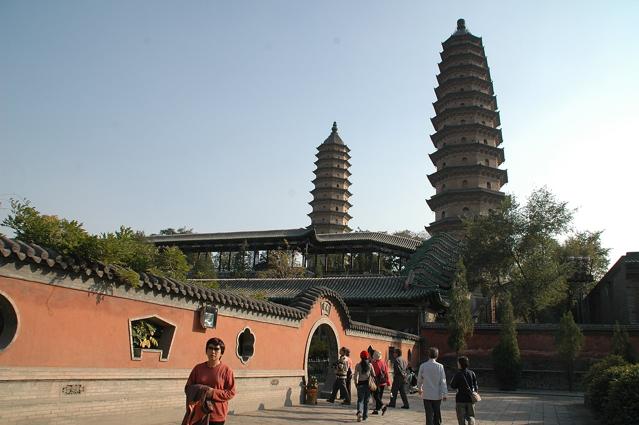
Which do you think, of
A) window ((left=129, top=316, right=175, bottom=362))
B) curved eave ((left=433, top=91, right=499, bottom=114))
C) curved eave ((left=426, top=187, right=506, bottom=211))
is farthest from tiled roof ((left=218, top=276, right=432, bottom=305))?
curved eave ((left=433, top=91, right=499, bottom=114))

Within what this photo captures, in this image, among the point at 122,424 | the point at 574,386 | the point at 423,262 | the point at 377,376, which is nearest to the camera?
the point at 122,424

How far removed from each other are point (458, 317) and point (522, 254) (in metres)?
8.16

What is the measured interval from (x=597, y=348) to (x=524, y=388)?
129 inches

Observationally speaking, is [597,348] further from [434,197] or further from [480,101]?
[480,101]

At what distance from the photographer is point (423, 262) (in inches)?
1017

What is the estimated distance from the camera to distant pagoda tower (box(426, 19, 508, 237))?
34.8 meters

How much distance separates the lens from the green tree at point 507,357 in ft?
62.1

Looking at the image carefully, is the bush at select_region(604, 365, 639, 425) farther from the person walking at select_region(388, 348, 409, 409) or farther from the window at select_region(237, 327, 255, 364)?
the window at select_region(237, 327, 255, 364)

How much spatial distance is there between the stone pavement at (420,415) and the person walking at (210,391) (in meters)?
4.68

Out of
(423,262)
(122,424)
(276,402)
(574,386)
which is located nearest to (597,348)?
(574,386)

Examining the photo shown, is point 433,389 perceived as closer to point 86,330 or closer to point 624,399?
point 624,399

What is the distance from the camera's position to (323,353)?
17.5 m

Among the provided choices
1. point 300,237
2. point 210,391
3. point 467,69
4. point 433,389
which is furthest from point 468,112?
point 210,391

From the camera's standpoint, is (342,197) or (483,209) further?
(342,197)
